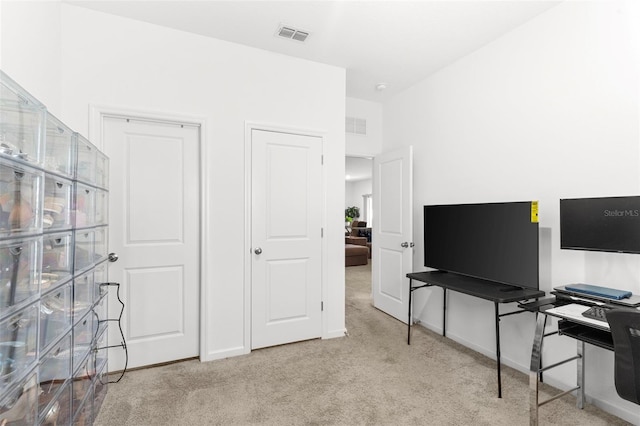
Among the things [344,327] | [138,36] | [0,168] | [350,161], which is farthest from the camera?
[350,161]

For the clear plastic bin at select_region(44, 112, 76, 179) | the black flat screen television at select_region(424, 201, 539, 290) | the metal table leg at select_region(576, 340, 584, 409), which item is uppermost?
the clear plastic bin at select_region(44, 112, 76, 179)

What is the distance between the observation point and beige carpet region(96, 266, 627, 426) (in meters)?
2.05

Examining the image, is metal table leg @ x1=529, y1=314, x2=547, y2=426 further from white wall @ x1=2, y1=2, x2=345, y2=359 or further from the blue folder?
white wall @ x1=2, y1=2, x2=345, y2=359

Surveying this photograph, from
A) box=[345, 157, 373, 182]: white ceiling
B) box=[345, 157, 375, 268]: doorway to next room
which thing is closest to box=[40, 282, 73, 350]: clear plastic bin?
box=[345, 157, 373, 182]: white ceiling

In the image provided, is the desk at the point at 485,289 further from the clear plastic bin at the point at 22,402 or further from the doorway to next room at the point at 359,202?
the doorway to next room at the point at 359,202

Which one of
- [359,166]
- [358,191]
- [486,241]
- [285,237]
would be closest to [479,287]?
[486,241]

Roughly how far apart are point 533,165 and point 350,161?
6.12 metres

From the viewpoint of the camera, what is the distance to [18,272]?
1.11m

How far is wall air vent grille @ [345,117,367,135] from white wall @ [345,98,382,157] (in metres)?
0.04

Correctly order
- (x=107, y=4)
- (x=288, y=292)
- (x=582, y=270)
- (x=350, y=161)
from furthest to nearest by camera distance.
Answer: (x=350, y=161) < (x=288, y=292) < (x=107, y=4) < (x=582, y=270)

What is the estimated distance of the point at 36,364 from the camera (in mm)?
1193

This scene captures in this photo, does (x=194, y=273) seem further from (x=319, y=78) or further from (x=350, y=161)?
(x=350, y=161)

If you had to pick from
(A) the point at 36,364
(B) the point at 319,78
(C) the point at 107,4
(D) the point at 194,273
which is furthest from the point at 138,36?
(A) the point at 36,364

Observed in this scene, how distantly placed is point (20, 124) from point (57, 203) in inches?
17.5
